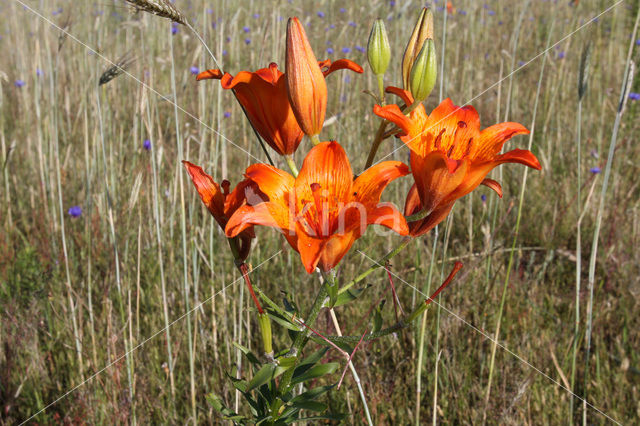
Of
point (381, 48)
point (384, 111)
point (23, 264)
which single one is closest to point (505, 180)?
point (381, 48)

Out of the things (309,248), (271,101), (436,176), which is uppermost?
(271,101)

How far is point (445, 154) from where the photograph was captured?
930 mm

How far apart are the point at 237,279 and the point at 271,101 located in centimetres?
56

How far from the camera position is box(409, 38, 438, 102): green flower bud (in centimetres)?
93

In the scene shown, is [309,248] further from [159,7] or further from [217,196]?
[159,7]

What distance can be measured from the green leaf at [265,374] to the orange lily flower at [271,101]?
409mm

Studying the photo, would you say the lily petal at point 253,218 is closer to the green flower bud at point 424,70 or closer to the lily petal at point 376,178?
the lily petal at point 376,178

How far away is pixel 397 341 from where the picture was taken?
1819 millimetres

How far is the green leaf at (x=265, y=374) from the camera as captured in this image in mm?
947

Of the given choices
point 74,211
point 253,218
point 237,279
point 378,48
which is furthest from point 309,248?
point 74,211

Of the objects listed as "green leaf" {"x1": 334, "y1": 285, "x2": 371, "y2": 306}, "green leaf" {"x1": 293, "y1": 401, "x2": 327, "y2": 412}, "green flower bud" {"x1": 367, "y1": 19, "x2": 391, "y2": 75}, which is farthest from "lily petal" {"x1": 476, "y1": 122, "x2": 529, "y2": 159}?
"green leaf" {"x1": 293, "y1": 401, "x2": 327, "y2": 412}

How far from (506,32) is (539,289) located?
284 cm

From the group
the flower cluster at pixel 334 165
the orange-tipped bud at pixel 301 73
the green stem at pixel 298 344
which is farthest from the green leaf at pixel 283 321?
the orange-tipped bud at pixel 301 73

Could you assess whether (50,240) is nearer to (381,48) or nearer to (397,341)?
(397,341)
